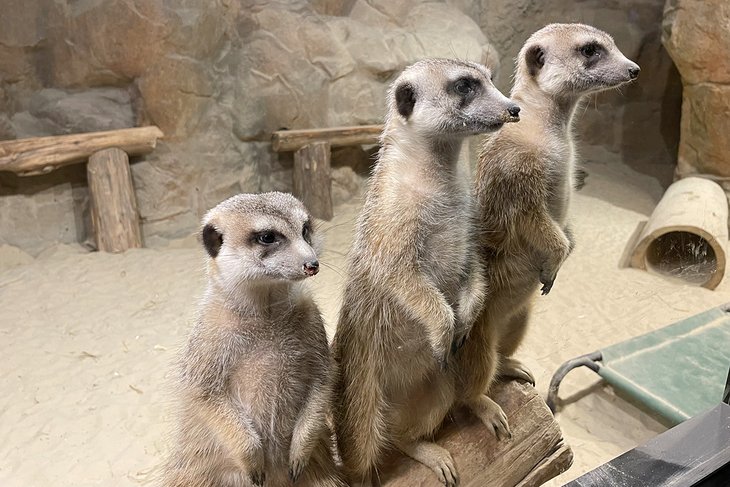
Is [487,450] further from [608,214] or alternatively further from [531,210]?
[608,214]

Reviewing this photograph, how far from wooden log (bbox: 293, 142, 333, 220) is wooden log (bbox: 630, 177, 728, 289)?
2.07 m

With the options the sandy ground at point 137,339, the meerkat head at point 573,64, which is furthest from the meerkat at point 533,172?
the sandy ground at point 137,339

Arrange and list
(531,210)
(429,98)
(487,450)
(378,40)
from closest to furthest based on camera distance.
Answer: (429,98)
(531,210)
(487,450)
(378,40)

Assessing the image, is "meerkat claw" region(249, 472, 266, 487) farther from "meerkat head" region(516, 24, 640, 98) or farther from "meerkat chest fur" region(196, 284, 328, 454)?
"meerkat head" region(516, 24, 640, 98)

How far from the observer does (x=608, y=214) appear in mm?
4422

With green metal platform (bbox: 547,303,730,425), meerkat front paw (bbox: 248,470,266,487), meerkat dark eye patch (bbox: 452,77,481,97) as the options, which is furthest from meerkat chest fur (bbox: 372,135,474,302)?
green metal platform (bbox: 547,303,730,425)

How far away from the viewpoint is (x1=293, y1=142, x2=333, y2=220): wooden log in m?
4.40

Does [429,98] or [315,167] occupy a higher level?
[429,98]

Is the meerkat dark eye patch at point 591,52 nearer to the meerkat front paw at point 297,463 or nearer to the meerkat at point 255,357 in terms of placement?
the meerkat at point 255,357

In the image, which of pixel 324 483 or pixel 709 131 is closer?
pixel 324 483

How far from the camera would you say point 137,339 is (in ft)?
10.3

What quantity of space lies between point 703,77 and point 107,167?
389 centimetres

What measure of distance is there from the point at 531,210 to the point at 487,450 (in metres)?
0.60

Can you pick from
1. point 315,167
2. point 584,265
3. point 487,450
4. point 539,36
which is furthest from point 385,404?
point 315,167
